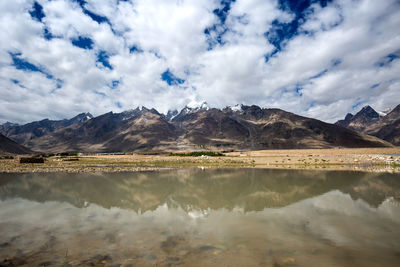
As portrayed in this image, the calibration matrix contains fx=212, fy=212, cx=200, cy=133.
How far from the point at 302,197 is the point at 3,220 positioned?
66.2 feet

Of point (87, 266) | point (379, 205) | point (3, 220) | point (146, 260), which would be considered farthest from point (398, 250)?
point (3, 220)

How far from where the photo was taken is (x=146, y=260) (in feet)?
24.0

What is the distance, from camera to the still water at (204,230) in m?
7.43

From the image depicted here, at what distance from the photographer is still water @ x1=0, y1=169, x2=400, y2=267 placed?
24.4 feet

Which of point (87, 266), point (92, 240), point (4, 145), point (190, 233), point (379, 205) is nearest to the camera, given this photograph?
point (87, 266)

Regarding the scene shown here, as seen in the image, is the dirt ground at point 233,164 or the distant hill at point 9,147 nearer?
the dirt ground at point 233,164

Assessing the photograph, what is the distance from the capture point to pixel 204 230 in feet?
33.3

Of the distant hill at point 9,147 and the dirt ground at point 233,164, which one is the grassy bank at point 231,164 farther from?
A: the distant hill at point 9,147

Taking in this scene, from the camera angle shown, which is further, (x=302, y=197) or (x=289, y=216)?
(x=302, y=197)

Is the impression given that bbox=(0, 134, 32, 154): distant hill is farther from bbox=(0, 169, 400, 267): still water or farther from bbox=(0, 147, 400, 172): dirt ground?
bbox=(0, 169, 400, 267): still water

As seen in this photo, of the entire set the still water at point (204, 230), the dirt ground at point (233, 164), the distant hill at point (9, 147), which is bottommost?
the still water at point (204, 230)

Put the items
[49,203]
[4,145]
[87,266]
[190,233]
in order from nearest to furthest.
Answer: [87,266], [190,233], [49,203], [4,145]

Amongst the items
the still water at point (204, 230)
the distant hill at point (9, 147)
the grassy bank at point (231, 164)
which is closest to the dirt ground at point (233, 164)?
the grassy bank at point (231, 164)

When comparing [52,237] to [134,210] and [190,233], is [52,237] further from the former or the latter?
[190,233]
